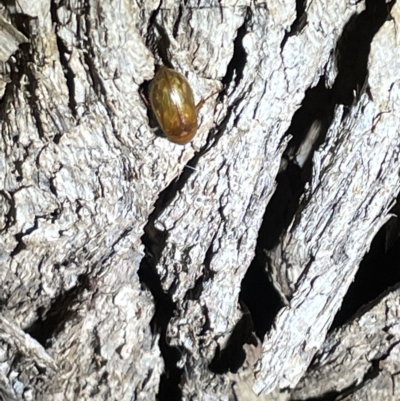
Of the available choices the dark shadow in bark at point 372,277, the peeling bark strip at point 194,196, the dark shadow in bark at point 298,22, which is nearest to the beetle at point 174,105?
the peeling bark strip at point 194,196

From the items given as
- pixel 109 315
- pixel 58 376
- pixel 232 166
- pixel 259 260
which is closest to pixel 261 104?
pixel 232 166

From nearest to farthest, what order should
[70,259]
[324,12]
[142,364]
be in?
[324,12] < [70,259] < [142,364]

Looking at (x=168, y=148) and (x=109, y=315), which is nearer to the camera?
(x=168, y=148)

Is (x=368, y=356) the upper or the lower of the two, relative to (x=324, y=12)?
lower

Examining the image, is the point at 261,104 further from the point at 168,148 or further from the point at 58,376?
the point at 58,376

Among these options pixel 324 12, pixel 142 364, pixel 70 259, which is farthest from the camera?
pixel 142 364

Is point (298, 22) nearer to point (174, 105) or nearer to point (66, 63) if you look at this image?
point (174, 105)

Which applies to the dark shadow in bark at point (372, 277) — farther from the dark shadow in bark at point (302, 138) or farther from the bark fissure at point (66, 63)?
the bark fissure at point (66, 63)
